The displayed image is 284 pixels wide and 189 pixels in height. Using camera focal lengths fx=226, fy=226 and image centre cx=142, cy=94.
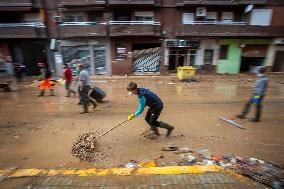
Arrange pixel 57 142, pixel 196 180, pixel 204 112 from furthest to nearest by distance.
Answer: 1. pixel 204 112
2. pixel 57 142
3. pixel 196 180

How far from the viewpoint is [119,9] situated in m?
19.2

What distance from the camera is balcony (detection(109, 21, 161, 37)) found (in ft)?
59.7

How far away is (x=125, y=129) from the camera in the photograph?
7.12m

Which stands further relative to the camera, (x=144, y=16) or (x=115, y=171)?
(x=144, y=16)

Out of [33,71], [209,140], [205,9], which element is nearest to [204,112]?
[209,140]

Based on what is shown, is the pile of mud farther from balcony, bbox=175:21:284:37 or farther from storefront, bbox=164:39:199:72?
balcony, bbox=175:21:284:37

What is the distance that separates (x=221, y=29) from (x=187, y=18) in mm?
2990

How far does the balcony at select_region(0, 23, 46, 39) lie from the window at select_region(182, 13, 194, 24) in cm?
1183

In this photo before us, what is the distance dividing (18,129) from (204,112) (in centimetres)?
671

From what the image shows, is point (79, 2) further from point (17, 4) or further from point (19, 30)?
point (19, 30)

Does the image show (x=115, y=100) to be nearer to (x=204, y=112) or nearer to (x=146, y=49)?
(x=204, y=112)

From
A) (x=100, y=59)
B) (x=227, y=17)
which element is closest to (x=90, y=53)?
(x=100, y=59)

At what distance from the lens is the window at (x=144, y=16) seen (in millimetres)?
19234

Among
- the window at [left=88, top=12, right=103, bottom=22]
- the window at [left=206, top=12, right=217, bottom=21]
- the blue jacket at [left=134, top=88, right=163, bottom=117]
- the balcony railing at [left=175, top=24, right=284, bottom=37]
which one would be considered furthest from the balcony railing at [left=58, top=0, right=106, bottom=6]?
the blue jacket at [left=134, top=88, right=163, bottom=117]
